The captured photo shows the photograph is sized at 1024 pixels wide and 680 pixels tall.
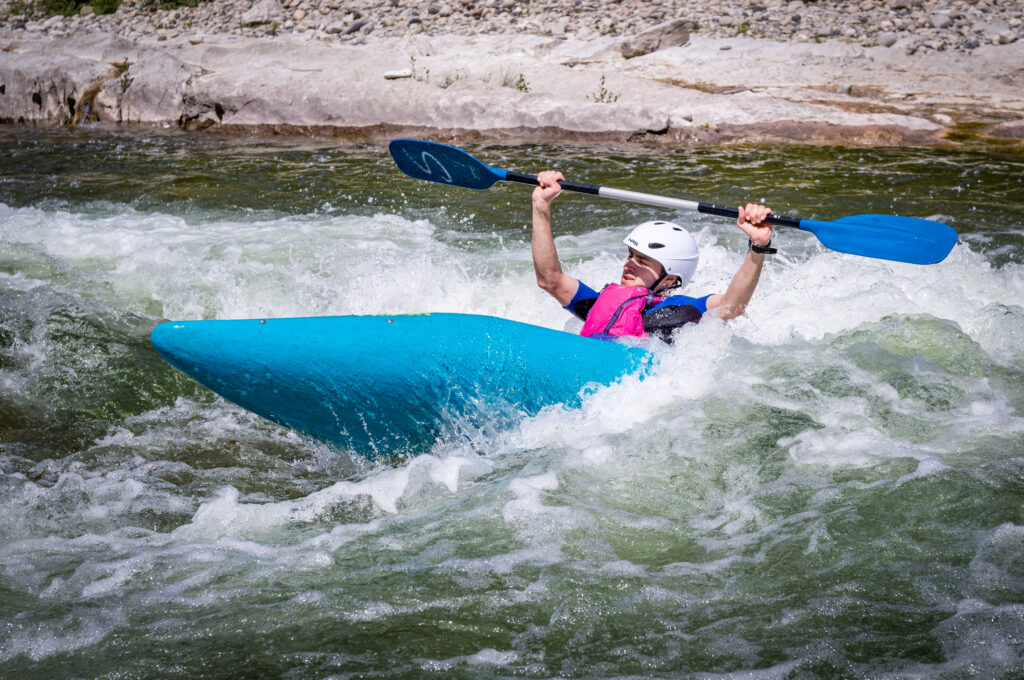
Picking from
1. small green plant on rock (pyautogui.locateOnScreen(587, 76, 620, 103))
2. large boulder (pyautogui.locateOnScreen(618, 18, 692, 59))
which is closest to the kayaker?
small green plant on rock (pyautogui.locateOnScreen(587, 76, 620, 103))

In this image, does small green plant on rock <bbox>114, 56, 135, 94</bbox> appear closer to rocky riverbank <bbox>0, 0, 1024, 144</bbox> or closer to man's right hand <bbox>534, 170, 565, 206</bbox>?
rocky riverbank <bbox>0, 0, 1024, 144</bbox>

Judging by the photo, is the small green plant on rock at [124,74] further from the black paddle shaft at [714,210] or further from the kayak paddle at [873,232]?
the kayak paddle at [873,232]

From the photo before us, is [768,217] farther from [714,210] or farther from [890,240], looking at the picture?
[890,240]

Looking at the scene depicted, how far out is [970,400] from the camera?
3.51 m

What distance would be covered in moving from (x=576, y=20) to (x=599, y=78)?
12.8 feet

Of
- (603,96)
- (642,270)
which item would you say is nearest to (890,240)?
(642,270)

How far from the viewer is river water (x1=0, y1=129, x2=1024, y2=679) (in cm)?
221

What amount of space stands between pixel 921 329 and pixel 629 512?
220cm

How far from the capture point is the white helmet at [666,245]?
3.77 m

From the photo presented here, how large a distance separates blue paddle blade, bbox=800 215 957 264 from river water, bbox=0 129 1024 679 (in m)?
0.45

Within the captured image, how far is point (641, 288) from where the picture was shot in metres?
3.75

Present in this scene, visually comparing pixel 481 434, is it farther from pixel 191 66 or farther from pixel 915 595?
pixel 191 66

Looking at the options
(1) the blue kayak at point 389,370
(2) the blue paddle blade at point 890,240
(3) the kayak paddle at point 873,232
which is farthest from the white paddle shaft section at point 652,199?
(1) the blue kayak at point 389,370

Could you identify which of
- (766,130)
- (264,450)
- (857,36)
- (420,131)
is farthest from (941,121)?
(264,450)
